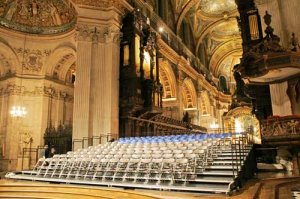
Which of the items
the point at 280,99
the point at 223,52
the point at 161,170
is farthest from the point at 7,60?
the point at 223,52

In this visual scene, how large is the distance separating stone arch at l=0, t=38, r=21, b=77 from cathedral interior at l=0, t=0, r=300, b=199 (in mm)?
62

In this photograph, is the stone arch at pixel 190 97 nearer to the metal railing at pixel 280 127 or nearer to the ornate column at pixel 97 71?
the ornate column at pixel 97 71

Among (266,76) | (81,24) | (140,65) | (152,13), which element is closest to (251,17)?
(266,76)

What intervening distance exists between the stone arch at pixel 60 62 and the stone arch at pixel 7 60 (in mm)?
1835

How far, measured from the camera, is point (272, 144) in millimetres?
8141

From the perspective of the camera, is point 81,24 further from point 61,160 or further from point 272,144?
point 272,144

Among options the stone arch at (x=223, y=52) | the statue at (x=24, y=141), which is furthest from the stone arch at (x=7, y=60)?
the stone arch at (x=223, y=52)

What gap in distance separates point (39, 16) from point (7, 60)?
3.47 meters

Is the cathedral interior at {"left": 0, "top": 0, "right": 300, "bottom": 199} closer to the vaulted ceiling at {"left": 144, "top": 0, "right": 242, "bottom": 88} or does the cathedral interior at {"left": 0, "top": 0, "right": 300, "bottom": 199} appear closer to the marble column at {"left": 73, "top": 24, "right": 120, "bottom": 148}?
the marble column at {"left": 73, "top": 24, "right": 120, "bottom": 148}

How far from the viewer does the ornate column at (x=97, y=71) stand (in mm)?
12695

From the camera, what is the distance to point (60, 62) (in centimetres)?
1716

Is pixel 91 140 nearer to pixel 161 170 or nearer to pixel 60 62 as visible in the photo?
pixel 60 62

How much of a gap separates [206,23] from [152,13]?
38.9ft

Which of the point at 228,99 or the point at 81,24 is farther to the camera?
the point at 228,99
